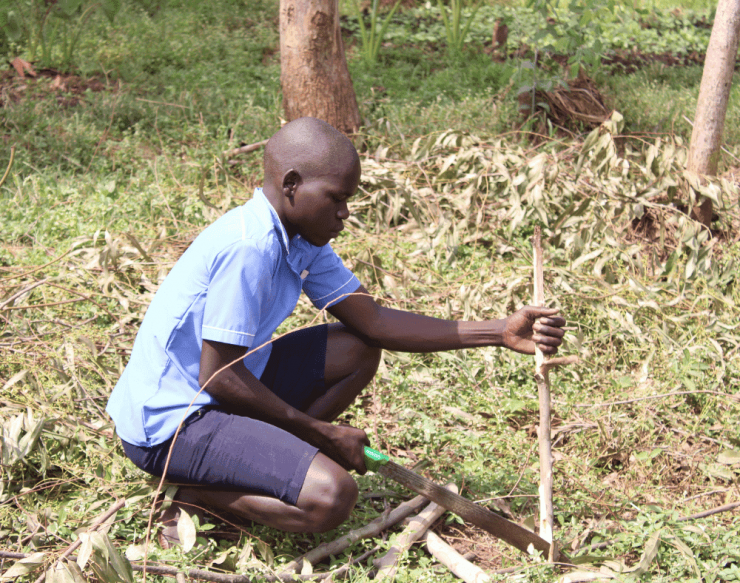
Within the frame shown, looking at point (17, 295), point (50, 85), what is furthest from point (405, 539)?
point (50, 85)

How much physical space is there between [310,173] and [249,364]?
0.61 metres

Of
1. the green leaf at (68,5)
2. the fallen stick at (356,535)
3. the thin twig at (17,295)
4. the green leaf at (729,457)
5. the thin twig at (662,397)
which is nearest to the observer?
the fallen stick at (356,535)

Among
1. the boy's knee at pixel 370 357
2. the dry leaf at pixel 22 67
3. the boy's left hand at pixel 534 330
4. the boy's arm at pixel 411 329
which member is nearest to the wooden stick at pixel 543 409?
the boy's left hand at pixel 534 330

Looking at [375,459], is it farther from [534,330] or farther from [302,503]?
[534,330]

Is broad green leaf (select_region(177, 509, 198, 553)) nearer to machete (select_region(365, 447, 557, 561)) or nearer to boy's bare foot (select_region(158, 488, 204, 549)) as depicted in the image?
boy's bare foot (select_region(158, 488, 204, 549))

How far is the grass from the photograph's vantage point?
2.37 meters

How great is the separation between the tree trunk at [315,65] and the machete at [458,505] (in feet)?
9.93

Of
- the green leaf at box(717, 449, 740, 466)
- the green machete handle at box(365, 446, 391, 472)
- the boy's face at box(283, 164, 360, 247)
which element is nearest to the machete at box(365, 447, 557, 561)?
the green machete handle at box(365, 446, 391, 472)

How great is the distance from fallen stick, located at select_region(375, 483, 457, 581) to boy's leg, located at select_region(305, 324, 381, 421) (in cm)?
44

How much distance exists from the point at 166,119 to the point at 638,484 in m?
3.81

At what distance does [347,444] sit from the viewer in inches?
82.6

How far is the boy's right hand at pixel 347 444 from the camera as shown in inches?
82.7

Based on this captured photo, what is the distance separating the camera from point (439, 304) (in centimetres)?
351

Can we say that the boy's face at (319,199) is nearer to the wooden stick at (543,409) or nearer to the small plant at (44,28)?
the wooden stick at (543,409)
